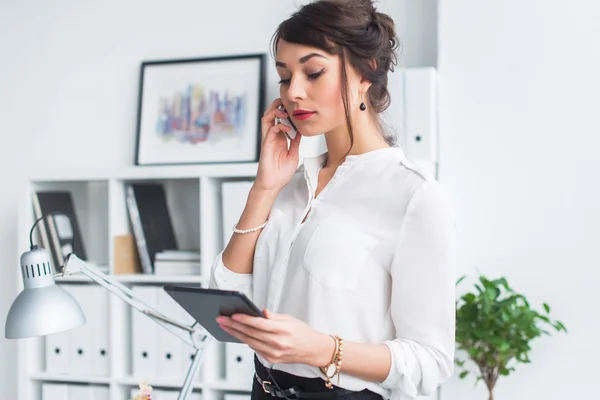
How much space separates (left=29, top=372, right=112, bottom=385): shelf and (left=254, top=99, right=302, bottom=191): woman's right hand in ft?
5.92

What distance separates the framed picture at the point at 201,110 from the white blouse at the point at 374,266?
1.64 m

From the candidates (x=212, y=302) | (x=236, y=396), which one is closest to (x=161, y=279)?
(x=236, y=396)

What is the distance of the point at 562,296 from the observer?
2621mm

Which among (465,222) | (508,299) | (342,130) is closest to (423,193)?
(342,130)

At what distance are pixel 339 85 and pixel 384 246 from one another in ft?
0.96

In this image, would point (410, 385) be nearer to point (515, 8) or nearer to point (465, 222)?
point (465, 222)

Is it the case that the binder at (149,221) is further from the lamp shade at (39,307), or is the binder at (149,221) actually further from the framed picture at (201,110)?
the lamp shade at (39,307)

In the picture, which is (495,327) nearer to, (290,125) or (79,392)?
(290,125)

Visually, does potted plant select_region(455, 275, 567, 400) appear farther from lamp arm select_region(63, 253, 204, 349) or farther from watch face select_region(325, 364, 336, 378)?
watch face select_region(325, 364, 336, 378)

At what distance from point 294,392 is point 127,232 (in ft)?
6.01

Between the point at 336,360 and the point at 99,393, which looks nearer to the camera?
the point at 336,360

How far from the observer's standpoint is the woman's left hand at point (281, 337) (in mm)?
1103

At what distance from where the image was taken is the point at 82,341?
3010 mm

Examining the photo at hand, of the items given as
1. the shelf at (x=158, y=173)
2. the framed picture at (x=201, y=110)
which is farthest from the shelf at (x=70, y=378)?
the framed picture at (x=201, y=110)
